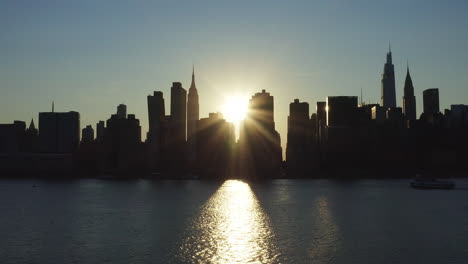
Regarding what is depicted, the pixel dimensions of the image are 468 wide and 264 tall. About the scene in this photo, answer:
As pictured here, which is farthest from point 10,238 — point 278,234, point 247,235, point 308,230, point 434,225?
point 434,225

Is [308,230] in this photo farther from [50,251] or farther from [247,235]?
[50,251]

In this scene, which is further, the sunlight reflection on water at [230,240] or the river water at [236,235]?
the sunlight reflection on water at [230,240]

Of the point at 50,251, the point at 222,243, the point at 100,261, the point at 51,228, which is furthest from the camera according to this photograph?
the point at 51,228

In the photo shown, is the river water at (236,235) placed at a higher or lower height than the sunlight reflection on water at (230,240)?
higher

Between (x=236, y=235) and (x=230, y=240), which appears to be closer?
(x=230, y=240)

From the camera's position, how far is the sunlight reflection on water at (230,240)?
69875mm

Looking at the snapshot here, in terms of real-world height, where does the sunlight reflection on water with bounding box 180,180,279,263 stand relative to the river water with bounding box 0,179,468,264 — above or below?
below

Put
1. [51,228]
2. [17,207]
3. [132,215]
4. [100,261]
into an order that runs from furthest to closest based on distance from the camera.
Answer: [17,207] < [132,215] < [51,228] < [100,261]

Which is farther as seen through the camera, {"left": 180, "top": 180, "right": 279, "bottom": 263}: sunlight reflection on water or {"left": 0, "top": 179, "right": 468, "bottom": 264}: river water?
{"left": 180, "top": 180, "right": 279, "bottom": 263}: sunlight reflection on water

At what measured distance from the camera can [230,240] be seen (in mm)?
86062

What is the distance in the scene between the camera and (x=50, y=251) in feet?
240

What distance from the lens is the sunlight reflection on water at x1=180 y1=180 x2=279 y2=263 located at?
6988cm

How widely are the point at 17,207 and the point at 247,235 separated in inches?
3660

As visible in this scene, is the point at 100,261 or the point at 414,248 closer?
the point at 100,261
